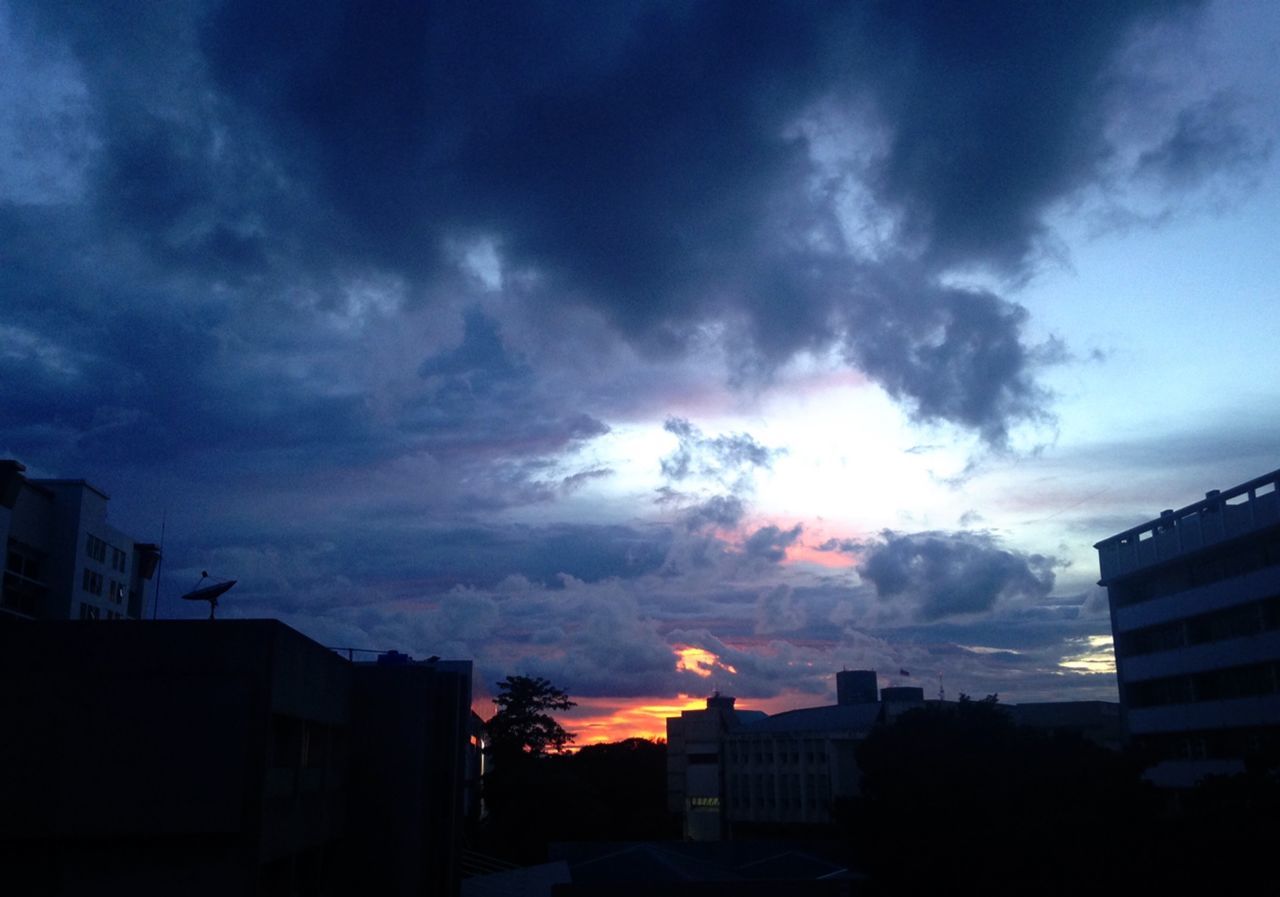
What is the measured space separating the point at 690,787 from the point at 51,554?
6870cm

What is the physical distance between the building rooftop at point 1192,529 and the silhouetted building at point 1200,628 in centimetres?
6

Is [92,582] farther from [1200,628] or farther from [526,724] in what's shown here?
[1200,628]

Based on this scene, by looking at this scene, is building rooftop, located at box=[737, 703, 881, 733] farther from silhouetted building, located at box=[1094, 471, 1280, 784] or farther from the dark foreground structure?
the dark foreground structure

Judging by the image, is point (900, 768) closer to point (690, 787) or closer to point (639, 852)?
point (639, 852)

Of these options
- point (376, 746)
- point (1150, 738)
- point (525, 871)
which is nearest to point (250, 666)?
point (376, 746)

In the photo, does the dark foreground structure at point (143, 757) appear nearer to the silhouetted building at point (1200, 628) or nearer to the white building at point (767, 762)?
the silhouetted building at point (1200, 628)

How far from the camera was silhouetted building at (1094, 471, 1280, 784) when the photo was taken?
45.9 m

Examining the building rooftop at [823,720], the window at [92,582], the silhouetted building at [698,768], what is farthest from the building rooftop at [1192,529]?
the window at [92,582]

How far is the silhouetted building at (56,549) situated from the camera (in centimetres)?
7569

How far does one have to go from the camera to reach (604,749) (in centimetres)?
13212

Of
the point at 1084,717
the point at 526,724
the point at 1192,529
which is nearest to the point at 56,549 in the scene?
the point at 526,724

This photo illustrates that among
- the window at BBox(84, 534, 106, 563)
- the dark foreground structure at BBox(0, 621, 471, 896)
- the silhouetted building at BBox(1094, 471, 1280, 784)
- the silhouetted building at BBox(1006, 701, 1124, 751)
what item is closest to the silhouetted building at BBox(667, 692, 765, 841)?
the silhouetted building at BBox(1006, 701, 1124, 751)

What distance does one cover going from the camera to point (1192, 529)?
51.3 m

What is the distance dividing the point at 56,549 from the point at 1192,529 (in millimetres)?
81278
